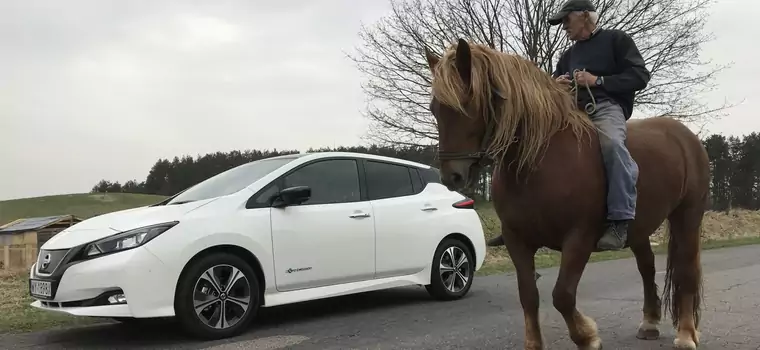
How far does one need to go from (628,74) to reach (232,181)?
400 cm

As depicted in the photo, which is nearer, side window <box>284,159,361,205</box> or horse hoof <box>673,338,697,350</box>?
horse hoof <box>673,338,697,350</box>

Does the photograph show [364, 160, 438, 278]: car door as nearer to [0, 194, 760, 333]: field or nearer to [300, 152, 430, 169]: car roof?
[300, 152, 430, 169]: car roof

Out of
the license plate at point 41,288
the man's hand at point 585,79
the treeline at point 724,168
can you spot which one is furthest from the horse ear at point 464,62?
the treeline at point 724,168

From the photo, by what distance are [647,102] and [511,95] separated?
22149 mm

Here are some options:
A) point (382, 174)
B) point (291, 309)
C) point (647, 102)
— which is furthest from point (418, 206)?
point (647, 102)

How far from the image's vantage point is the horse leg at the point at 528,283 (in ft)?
Answer: 12.7

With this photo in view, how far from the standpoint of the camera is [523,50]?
24.5 meters

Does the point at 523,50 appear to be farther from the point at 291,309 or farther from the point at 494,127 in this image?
the point at 494,127

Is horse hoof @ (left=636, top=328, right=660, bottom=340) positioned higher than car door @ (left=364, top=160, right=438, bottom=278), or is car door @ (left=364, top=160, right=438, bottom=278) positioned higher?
car door @ (left=364, top=160, right=438, bottom=278)

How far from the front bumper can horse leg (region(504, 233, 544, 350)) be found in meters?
2.96

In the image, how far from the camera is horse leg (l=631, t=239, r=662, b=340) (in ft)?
16.3

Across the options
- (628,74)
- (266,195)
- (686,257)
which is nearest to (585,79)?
(628,74)

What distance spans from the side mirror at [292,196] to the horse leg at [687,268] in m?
3.20

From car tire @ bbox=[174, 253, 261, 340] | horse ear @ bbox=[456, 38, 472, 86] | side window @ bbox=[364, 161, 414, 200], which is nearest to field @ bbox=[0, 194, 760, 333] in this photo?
car tire @ bbox=[174, 253, 261, 340]
